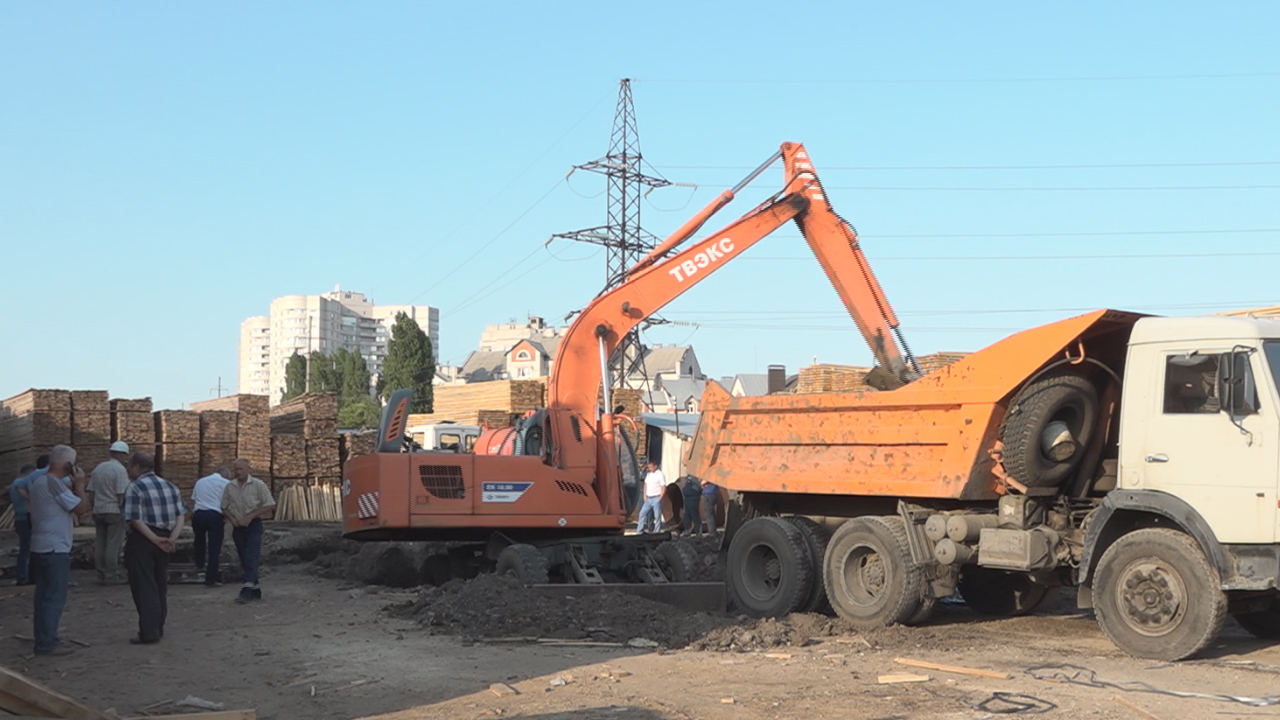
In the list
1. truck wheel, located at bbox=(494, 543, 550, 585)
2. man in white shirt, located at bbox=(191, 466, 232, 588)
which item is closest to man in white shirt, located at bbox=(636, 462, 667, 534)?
man in white shirt, located at bbox=(191, 466, 232, 588)

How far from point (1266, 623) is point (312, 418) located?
22874 millimetres

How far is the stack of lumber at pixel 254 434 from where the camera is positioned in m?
29.1

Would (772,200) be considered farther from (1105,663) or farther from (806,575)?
(1105,663)

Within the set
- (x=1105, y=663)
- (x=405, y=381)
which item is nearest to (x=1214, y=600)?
(x=1105, y=663)

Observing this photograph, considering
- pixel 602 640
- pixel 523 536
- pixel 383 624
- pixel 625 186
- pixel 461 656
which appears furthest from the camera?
pixel 625 186

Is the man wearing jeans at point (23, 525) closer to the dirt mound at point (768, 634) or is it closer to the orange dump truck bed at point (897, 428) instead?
the orange dump truck bed at point (897, 428)

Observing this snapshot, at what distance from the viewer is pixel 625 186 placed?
45.0 metres

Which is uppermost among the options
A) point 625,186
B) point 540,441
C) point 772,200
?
point 625,186

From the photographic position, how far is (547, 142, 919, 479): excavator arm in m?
15.2

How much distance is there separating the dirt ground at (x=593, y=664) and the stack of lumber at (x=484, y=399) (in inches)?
727

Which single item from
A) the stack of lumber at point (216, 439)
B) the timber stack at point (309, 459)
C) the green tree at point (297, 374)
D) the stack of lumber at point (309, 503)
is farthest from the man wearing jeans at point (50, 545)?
the green tree at point (297, 374)

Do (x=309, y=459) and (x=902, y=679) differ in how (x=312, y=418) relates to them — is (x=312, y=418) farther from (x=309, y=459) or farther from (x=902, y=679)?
(x=902, y=679)

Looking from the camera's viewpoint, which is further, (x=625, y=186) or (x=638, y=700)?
(x=625, y=186)

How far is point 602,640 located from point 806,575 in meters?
2.77
